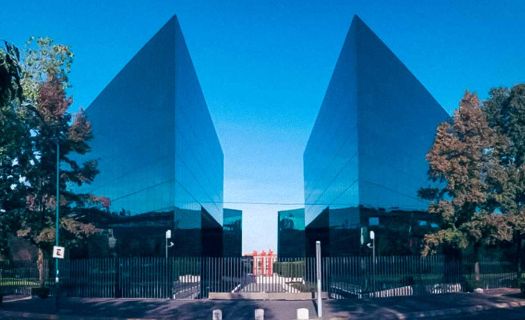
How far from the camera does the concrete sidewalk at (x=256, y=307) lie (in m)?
22.2

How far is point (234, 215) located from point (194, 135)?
163 ft

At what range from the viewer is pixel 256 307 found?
25234mm

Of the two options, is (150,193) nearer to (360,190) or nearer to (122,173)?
(122,173)

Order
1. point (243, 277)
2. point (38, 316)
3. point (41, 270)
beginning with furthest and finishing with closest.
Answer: point (41, 270), point (243, 277), point (38, 316)

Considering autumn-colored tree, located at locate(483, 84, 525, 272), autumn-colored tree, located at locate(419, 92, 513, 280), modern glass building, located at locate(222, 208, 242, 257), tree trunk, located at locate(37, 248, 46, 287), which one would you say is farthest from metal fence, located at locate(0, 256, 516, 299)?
modern glass building, located at locate(222, 208, 242, 257)

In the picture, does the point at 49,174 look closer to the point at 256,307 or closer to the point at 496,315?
the point at 256,307

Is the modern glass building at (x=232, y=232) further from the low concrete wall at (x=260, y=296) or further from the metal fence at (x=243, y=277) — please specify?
the low concrete wall at (x=260, y=296)

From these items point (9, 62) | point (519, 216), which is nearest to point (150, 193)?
point (519, 216)

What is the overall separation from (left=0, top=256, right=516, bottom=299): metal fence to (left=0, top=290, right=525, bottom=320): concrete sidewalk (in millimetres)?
1367

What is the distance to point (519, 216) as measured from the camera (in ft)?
105

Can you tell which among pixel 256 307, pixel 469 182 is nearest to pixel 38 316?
pixel 256 307

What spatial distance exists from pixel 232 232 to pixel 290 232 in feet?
36.5

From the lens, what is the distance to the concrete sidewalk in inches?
875

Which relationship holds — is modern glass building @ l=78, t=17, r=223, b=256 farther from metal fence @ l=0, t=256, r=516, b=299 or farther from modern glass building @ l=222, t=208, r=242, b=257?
modern glass building @ l=222, t=208, r=242, b=257
